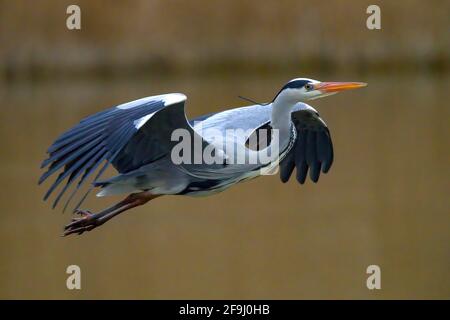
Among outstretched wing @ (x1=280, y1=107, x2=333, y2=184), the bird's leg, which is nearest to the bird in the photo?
the bird's leg

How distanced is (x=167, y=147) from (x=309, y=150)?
3.09ft

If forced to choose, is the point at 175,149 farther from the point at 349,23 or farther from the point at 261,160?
the point at 349,23

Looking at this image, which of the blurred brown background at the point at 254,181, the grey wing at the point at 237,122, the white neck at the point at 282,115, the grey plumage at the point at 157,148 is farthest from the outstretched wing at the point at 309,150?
the blurred brown background at the point at 254,181

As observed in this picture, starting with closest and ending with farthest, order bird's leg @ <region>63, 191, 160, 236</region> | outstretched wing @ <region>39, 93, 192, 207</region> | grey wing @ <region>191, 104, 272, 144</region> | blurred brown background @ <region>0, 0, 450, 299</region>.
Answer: outstretched wing @ <region>39, 93, 192, 207</region> < bird's leg @ <region>63, 191, 160, 236</region> < grey wing @ <region>191, 104, 272, 144</region> < blurred brown background @ <region>0, 0, 450, 299</region>

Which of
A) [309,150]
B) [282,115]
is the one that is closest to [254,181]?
[309,150]

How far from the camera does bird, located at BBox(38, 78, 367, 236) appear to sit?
4.14 meters

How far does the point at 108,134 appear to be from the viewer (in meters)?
4.16

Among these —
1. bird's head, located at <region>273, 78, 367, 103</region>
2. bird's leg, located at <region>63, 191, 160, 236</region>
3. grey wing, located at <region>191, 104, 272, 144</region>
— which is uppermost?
bird's head, located at <region>273, 78, 367, 103</region>

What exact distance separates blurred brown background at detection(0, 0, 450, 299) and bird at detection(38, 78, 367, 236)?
7.96 ft

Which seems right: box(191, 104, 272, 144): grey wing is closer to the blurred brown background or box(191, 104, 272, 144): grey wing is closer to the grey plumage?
the grey plumage

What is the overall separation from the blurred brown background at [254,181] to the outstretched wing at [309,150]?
1844mm

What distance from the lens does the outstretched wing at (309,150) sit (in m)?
5.05

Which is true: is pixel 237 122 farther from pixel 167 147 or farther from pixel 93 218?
pixel 93 218

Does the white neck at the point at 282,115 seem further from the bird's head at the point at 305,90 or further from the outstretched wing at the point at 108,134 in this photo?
the outstretched wing at the point at 108,134
